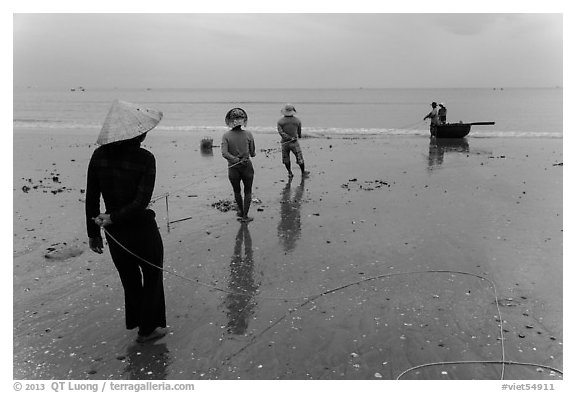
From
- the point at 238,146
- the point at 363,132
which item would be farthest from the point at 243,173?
the point at 363,132

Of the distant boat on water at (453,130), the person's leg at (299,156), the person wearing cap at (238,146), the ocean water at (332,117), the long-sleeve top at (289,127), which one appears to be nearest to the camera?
the person wearing cap at (238,146)

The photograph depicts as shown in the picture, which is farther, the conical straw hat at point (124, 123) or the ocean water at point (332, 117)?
the ocean water at point (332, 117)

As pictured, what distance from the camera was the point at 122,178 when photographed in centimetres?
431

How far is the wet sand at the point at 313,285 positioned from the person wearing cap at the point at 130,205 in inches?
18.6

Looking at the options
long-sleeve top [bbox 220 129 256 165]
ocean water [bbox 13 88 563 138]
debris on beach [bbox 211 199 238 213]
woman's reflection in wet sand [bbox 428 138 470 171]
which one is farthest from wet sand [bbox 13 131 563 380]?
ocean water [bbox 13 88 563 138]

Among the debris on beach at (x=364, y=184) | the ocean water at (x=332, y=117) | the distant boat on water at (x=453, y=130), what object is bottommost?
the debris on beach at (x=364, y=184)

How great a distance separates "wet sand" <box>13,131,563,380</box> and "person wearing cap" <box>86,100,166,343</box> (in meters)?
0.47

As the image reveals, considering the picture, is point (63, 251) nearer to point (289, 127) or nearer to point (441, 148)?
point (289, 127)

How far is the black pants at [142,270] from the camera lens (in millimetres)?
4492

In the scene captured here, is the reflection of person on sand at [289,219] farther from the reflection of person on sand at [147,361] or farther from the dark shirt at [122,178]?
the dark shirt at [122,178]

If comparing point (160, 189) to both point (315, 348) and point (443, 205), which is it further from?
point (315, 348)

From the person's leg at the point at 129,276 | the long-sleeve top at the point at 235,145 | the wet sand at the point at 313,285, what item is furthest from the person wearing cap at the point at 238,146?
the person's leg at the point at 129,276
